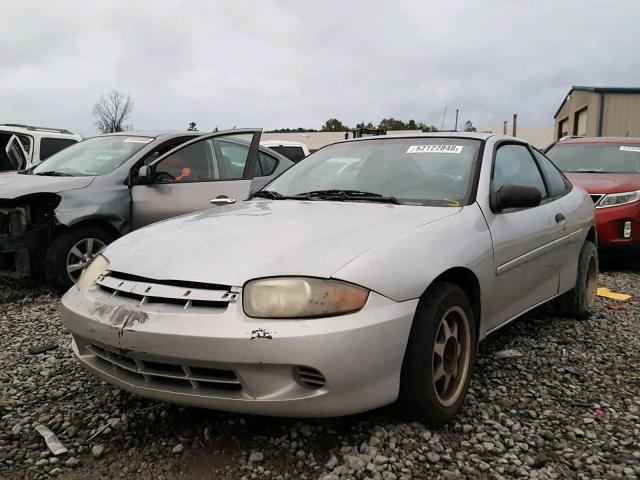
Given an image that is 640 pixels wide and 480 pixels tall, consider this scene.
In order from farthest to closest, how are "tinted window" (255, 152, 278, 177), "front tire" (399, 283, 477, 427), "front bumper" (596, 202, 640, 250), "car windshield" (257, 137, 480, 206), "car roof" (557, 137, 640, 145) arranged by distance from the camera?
"car roof" (557, 137, 640, 145)
"tinted window" (255, 152, 278, 177)
"front bumper" (596, 202, 640, 250)
"car windshield" (257, 137, 480, 206)
"front tire" (399, 283, 477, 427)

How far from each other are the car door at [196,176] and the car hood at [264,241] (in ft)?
7.23

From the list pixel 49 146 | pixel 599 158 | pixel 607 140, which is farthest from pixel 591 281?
pixel 49 146

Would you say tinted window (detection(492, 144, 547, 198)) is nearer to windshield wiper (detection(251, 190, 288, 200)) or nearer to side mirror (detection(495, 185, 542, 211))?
side mirror (detection(495, 185, 542, 211))

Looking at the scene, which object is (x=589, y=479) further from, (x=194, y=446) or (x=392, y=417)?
(x=194, y=446)

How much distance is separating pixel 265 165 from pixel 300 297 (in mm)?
4447

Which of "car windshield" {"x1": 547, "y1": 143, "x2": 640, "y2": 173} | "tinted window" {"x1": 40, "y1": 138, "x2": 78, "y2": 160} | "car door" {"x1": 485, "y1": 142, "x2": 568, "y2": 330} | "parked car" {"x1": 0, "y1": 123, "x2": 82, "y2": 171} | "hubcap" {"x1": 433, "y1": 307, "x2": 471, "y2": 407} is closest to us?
"hubcap" {"x1": 433, "y1": 307, "x2": 471, "y2": 407}

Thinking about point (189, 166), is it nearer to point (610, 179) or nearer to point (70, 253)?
point (70, 253)

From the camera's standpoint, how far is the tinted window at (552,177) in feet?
13.6

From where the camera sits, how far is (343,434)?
247cm

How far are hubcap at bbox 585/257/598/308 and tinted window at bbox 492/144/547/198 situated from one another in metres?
0.99

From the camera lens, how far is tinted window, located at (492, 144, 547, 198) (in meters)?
3.42

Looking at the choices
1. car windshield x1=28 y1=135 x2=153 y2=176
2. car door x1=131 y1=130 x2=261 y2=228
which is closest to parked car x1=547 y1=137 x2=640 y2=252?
car door x1=131 y1=130 x2=261 y2=228

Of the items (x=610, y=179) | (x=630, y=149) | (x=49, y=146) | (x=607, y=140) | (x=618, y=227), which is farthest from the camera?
(x=49, y=146)

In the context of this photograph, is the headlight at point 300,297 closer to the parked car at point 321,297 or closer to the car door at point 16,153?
the parked car at point 321,297
